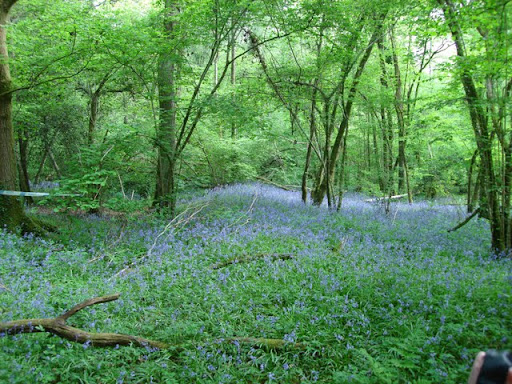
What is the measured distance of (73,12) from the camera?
22.1ft

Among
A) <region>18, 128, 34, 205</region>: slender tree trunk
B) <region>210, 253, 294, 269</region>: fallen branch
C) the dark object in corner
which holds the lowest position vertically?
<region>210, 253, 294, 269</region>: fallen branch

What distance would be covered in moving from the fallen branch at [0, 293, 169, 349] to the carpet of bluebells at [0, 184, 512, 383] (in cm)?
9

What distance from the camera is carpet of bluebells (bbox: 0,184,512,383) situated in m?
3.31

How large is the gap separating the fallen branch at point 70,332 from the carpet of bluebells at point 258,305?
0.30 feet

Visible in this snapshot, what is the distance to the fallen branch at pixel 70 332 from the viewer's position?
340cm

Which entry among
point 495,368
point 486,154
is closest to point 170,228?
point 486,154

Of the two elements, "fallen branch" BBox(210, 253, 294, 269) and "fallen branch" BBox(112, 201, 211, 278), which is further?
"fallen branch" BBox(112, 201, 211, 278)

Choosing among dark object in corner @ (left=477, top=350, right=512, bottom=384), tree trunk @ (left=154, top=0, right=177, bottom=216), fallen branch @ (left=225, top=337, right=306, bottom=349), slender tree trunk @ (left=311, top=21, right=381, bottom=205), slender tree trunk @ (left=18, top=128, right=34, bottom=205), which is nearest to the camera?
dark object in corner @ (left=477, top=350, right=512, bottom=384)

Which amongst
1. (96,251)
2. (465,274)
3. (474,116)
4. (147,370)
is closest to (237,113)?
(96,251)

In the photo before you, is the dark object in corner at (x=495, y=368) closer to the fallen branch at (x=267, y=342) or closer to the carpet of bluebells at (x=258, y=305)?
the carpet of bluebells at (x=258, y=305)

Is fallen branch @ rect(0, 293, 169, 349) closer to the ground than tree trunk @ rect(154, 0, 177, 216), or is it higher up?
closer to the ground

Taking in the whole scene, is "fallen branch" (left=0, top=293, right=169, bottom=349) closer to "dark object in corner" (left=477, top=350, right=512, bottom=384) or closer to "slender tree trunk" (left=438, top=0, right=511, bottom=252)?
"dark object in corner" (left=477, top=350, right=512, bottom=384)

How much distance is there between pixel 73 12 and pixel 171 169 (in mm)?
3850

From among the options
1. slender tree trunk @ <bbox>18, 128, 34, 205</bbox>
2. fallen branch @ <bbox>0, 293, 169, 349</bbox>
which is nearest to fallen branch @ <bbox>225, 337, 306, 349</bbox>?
fallen branch @ <bbox>0, 293, 169, 349</bbox>
